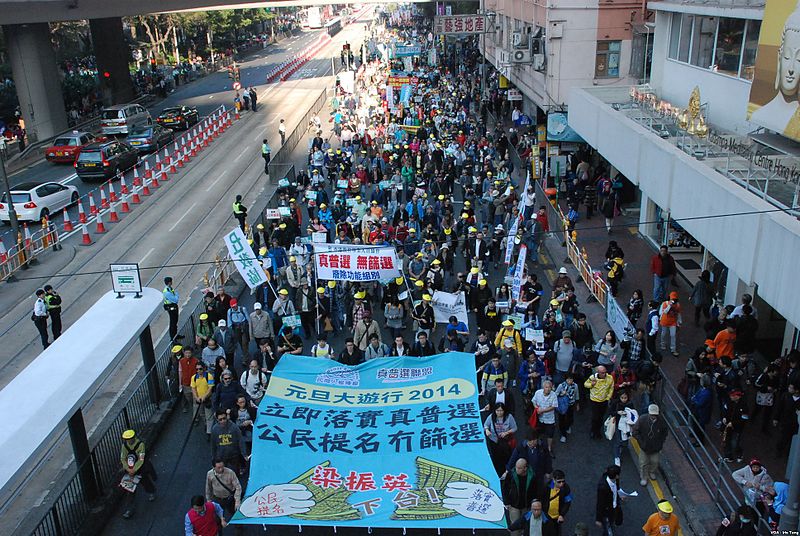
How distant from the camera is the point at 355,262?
646 inches

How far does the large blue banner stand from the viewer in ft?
32.9

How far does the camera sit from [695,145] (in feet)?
53.8

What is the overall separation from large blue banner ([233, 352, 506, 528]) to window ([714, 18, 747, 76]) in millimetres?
10252

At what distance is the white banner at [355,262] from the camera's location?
16297 millimetres

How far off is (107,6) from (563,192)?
1233 inches

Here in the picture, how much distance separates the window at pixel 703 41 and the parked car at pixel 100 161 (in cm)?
2419

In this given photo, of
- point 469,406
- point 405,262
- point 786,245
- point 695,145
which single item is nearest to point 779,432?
point 786,245

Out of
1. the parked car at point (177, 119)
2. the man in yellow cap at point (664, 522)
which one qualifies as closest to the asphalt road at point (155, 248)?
the parked car at point (177, 119)

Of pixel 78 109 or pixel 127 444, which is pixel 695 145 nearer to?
pixel 127 444

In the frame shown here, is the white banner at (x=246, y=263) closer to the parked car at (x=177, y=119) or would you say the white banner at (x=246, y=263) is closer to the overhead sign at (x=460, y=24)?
the overhead sign at (x=460, y=24)

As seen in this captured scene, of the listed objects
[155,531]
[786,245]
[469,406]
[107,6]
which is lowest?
[155,531]

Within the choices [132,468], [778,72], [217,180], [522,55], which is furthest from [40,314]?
[522,55]

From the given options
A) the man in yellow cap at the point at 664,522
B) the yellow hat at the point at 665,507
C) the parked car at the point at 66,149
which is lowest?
the parked car at the point at 66,149

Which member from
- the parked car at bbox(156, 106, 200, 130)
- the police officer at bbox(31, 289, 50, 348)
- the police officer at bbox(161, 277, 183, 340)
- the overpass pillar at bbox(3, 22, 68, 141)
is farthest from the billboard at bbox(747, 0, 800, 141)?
the overpass pillar at bbox(3, 22, 68, 141)
